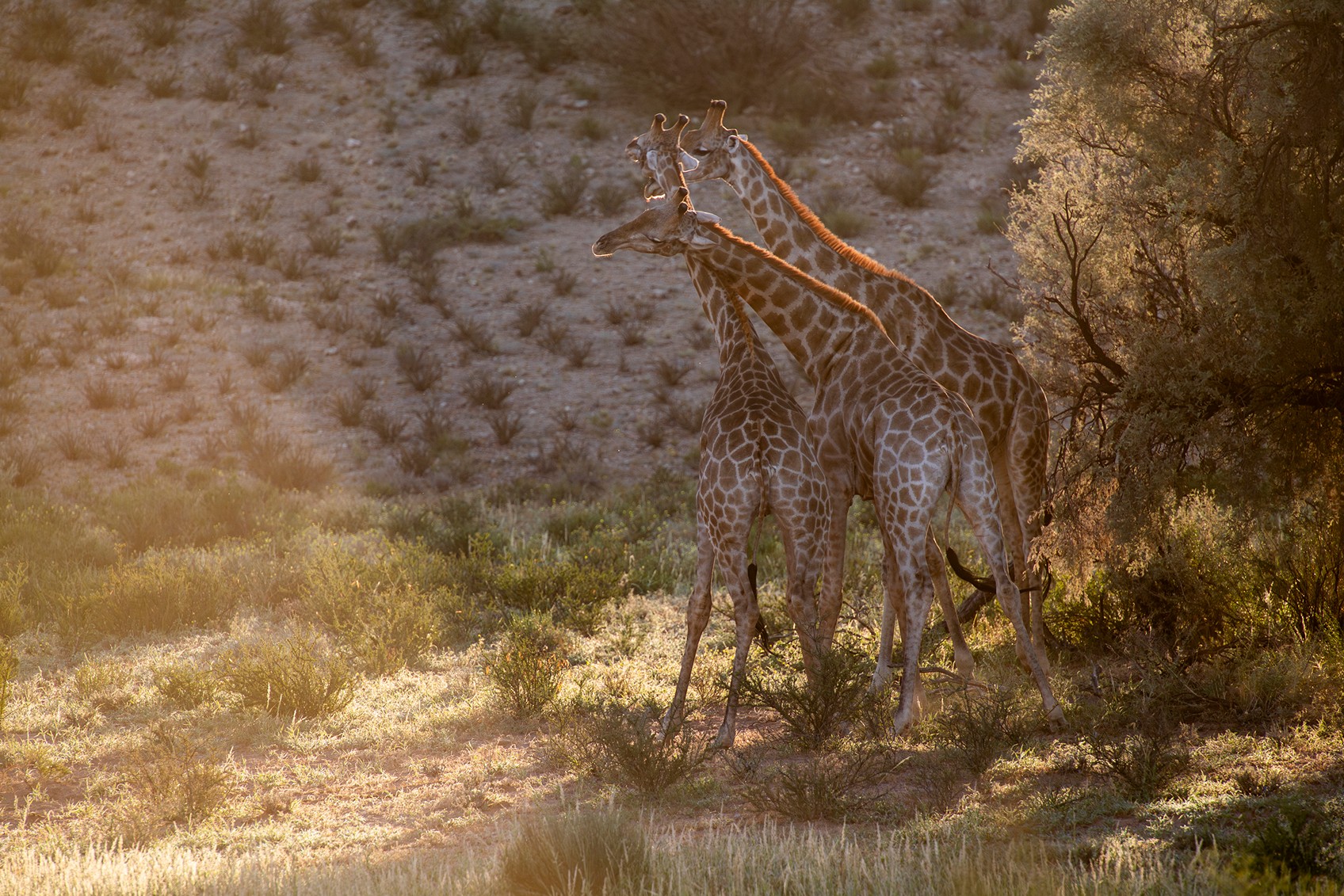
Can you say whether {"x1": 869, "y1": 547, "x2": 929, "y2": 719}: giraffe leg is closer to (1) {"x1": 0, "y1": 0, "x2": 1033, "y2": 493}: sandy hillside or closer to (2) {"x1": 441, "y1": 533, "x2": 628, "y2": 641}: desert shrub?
(2) {"x1": 441, "y1": 533, "x2": 628, "y2": 641}: desert shrub

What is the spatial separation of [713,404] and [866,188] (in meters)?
18.0

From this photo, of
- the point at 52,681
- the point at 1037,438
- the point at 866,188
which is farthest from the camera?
the point at 866,188

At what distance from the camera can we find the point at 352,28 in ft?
92.7

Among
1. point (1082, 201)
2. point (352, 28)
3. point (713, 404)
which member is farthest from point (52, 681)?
point (352, 28)

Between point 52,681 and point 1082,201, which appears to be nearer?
point 52,681

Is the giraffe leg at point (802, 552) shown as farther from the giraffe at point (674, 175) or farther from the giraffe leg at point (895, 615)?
the giraffe at point (674, 175)

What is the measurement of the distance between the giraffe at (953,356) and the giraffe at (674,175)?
0.52 feet

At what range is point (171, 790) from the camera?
22.7ft

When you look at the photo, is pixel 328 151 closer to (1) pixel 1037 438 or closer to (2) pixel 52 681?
(2) pixel 52 681

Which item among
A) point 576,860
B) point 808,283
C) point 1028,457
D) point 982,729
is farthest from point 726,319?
point 576,860

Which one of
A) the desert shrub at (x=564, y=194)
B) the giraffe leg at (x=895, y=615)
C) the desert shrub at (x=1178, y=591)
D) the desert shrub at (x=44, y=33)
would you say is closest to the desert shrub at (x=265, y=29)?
the desert shrub at (x=44, y=33)

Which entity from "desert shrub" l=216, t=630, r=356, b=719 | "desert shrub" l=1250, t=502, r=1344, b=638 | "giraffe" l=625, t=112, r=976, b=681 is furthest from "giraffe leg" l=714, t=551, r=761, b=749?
"desert shrub" l=1250, t=502, r=1344, b=638

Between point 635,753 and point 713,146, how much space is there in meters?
4.88

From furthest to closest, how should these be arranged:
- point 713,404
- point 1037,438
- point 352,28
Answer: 1. point 352,28
2. point 1037,438
3. point 713,404
